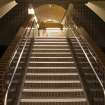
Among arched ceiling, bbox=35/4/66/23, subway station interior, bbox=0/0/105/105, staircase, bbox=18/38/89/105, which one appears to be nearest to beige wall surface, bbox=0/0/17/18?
subway station interior, bbox=0/0/105/105

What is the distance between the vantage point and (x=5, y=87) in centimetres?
614

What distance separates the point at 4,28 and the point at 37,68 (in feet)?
15.4

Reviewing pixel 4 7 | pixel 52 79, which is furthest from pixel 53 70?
pixel 4 7

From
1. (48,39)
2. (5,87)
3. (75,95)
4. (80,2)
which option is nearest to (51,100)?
(75,95)

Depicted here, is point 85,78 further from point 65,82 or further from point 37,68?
point 37,68

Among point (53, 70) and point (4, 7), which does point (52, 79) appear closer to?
point (53, 70)

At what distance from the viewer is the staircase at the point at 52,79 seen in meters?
7.55

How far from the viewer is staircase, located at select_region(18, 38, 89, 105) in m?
7.55

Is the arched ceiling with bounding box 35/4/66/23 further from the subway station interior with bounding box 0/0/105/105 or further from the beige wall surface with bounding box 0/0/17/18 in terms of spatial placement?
the beige wall surface with bounding box 0/0/17/18

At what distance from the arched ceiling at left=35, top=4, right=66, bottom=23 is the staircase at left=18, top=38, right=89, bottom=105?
1808 cm

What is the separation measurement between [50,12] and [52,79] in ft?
77.1

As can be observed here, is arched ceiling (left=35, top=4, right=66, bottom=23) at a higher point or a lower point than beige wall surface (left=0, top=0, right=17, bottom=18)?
lower

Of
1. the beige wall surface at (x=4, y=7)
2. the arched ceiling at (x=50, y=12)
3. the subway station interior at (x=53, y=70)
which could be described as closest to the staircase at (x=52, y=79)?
the subway station interior at (x=53, y=70)

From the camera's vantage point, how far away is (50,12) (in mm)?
31828
